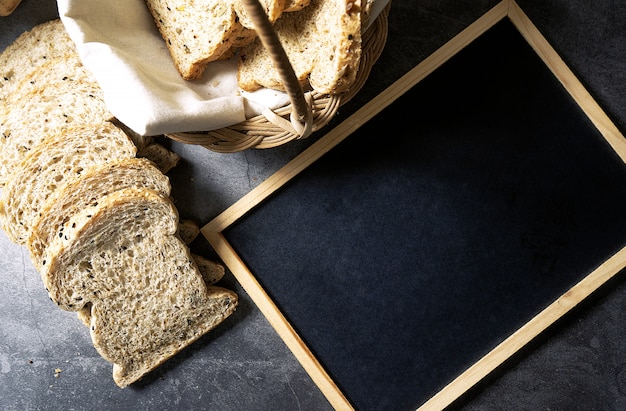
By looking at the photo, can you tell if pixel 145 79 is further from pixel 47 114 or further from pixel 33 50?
pixel 33 50

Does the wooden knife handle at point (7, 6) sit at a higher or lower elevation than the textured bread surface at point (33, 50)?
higher

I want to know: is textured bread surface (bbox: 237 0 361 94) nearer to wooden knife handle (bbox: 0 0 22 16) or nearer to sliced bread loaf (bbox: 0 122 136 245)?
sliced bread loaf (bbox: 0 122 136 245)

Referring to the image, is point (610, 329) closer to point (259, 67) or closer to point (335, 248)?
point (335, 248)

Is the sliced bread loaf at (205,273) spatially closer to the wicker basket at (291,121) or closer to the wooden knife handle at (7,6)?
the wicker basket at (291,121)

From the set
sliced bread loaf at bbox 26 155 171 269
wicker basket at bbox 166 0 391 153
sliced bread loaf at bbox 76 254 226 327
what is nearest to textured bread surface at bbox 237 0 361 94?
wicker basket at bbox 166 0 391 153

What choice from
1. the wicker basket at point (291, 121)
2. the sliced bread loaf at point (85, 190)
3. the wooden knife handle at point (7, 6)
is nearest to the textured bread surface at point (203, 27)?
the wicker basket at point (291, 121)
